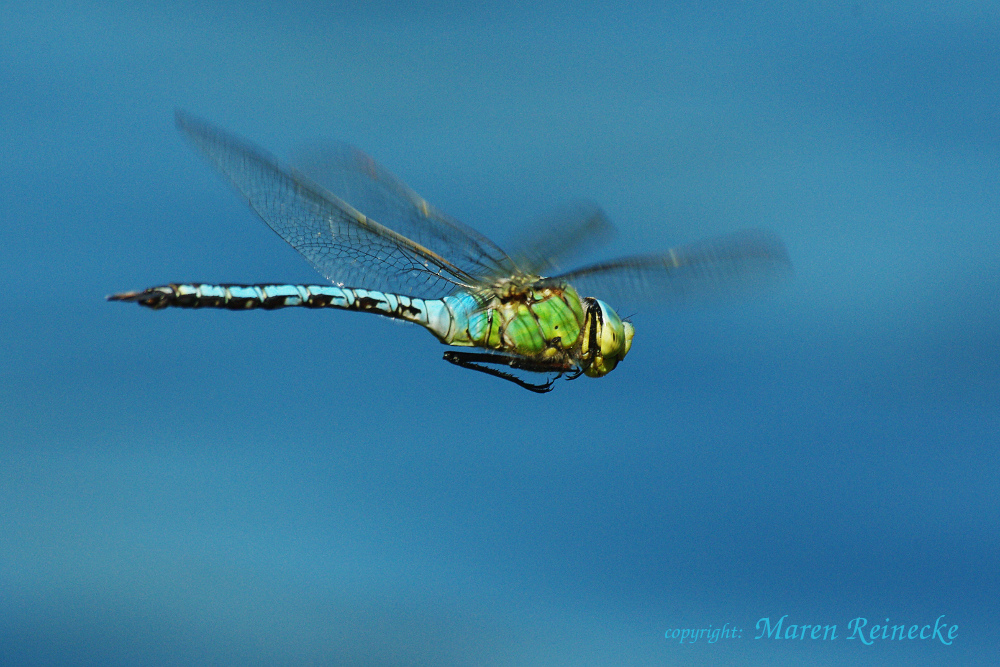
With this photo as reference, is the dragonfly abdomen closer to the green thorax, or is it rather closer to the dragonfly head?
the green thorax

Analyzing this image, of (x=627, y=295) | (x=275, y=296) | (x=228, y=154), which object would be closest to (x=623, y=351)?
(x=627, y=295)

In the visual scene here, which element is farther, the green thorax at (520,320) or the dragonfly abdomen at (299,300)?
the green thorax at (520,320)

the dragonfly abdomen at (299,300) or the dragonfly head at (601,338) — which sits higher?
the dragonfly head at (601,338)

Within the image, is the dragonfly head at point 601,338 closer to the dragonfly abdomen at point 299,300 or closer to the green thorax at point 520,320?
the green thorax at point 520,320

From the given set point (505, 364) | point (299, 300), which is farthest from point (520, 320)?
point (299, 300)

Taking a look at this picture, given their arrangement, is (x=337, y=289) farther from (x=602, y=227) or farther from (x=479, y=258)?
(x=602, y=227)

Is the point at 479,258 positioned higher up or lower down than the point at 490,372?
higher up
